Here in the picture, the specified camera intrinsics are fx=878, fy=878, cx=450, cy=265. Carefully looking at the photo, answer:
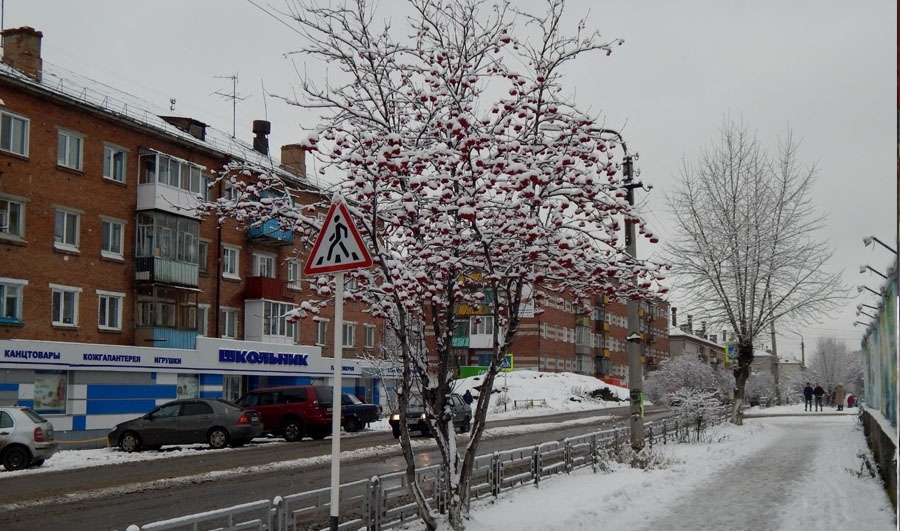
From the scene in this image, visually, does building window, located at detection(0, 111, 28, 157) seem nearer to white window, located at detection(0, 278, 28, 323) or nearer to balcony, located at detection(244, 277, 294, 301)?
white window, located at detection(0, 278, 28, 323)

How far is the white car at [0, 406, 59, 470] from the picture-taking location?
20156 millimetres

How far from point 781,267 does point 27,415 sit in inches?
989

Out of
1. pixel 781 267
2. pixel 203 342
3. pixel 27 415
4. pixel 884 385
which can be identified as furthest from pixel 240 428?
pixel 781 267

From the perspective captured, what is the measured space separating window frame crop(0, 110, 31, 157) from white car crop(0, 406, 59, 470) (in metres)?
12.3

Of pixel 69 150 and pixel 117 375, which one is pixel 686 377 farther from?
pixel 69 150

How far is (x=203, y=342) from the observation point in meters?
36.2

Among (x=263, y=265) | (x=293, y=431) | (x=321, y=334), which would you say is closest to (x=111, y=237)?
(x=263, y=265)

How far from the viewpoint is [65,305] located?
3156 cm

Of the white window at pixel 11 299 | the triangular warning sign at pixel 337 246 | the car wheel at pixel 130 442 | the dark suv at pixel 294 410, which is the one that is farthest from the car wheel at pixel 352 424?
the triangular warning sign at pixel 337 246

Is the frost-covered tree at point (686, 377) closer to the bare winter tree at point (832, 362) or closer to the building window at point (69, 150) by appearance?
the building window at point (69, 150)

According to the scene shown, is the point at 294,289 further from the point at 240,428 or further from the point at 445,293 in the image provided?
the point at 445,293

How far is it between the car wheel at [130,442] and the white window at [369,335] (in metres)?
25.6

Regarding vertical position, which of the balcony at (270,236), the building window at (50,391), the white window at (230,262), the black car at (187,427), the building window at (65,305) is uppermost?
the balcony at (270,236)

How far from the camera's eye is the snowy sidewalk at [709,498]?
11383 mm
